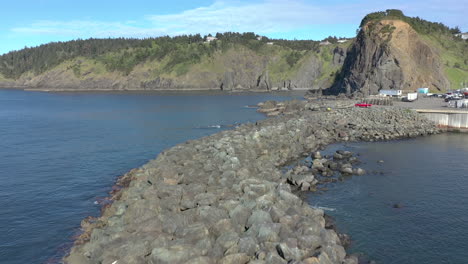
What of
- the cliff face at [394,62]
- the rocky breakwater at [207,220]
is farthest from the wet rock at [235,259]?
the cliff face at [394,62]

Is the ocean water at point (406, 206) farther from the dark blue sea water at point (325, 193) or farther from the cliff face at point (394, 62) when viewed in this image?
the cliff face at point (394, 62)

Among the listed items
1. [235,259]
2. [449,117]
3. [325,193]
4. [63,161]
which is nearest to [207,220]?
[235,259]

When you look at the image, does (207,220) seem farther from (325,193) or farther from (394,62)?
(394,62)

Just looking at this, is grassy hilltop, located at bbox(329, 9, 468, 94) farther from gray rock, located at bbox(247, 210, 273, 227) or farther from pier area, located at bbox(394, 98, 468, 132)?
gray rock, located at bbox(247, 210, 273, 227)

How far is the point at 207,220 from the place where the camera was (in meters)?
25.0

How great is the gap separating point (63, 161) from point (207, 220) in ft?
118

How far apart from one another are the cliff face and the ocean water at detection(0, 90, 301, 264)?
50756mm

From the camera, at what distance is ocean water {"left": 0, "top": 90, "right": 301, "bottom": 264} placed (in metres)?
29.7

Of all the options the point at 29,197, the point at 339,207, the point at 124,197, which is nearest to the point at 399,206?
the point at 339,207

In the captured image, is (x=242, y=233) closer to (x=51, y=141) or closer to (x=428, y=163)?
(x=428, y=163)

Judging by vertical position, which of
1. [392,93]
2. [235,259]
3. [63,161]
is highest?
[392,93]

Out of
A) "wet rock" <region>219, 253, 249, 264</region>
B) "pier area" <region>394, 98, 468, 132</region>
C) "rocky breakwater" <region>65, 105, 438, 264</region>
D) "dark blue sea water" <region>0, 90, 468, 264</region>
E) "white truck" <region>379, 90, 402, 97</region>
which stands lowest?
"dark blue sea water" <region>0, 90, 468, 264</region>

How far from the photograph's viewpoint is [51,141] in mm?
68188

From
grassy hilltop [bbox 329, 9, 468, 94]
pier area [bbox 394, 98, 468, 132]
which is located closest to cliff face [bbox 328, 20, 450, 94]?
grassy hilltop [bbox 329, 9, 468, 94]
